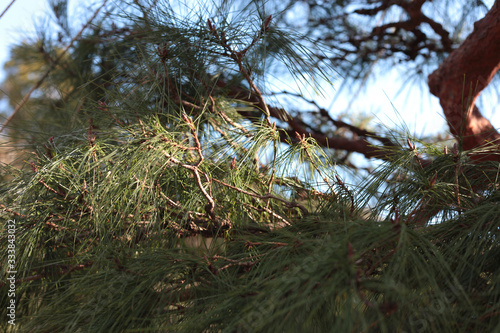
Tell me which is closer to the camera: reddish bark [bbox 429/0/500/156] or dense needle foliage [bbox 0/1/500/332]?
dense needle foliage [bbox 0/1/500/332]

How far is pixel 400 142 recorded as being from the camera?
0.56m

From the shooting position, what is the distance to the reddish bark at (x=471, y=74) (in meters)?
0.69

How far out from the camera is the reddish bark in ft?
2.27

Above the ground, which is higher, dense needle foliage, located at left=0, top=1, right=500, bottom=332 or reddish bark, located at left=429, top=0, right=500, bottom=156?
reddish bark, located at left=429, top=0, right=500, bottom=156

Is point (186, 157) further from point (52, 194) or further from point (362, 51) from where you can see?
point (362, 51)

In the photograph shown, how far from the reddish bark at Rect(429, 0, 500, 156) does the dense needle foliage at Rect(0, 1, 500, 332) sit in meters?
0.27

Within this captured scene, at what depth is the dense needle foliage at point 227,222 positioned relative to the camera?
1.08 ft

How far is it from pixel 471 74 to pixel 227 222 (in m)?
0.59

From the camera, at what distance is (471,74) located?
759 mm

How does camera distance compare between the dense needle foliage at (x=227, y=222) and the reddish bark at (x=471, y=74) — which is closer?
the dense needle foliage at (x=227, y=222)

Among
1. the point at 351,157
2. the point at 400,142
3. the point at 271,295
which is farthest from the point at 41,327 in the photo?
the point at 351,157

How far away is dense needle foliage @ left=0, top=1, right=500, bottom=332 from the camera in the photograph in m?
0.33

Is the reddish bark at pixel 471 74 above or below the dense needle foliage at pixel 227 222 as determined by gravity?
above

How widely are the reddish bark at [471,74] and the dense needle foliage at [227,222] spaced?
27 cm
